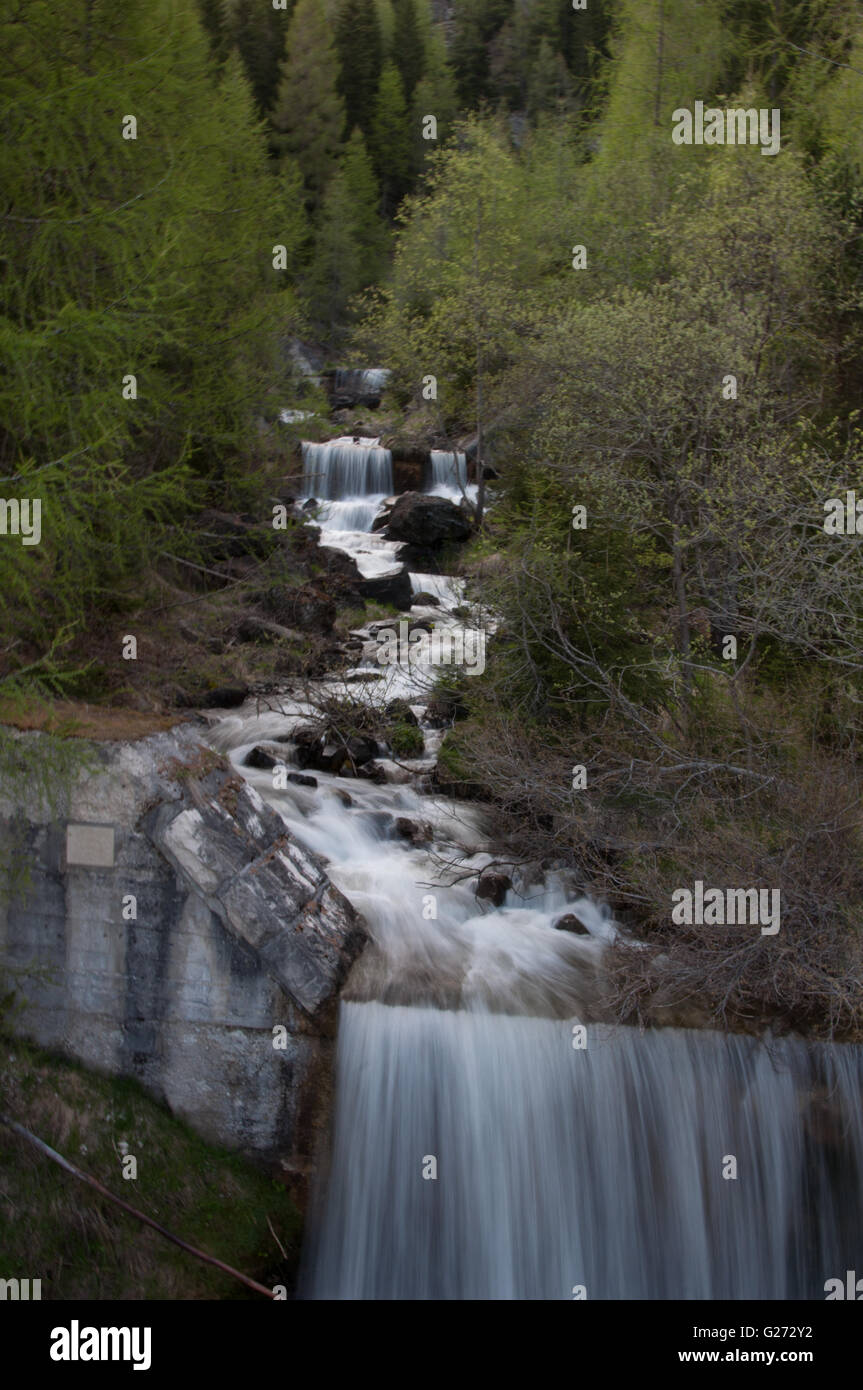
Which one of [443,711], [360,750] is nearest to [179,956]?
[360,750]

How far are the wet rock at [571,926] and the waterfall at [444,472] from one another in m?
18.8

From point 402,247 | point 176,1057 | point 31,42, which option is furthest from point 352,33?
point 176,1057

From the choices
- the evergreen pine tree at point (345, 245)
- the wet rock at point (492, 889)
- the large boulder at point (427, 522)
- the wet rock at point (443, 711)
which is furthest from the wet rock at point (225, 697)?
the evergreen pine tree at point (345, 245)

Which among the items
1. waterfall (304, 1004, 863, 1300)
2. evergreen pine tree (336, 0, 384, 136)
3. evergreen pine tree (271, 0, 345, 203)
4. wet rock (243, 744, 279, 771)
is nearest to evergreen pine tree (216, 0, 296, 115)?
evergreen pine tree (271, 0, 345, 203)

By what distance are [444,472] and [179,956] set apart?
68.8 ft

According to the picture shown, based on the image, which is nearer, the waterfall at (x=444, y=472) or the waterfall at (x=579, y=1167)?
the waterfall at (x=579, y=1167)

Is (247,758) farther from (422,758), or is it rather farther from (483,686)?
(483,686)

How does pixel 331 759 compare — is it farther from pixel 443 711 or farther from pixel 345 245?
pixel 345 245

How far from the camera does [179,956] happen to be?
27.0 ft

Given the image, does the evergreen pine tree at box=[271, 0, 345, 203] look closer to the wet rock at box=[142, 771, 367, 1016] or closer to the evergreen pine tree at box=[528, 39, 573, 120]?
the evergreen pine tree at box=[528, 39, 573, 120]

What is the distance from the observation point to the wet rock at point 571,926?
31.9 ft

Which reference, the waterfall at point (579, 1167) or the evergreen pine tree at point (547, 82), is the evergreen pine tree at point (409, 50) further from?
the waterfall at point (579, 1167)

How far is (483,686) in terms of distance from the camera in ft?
40.4
